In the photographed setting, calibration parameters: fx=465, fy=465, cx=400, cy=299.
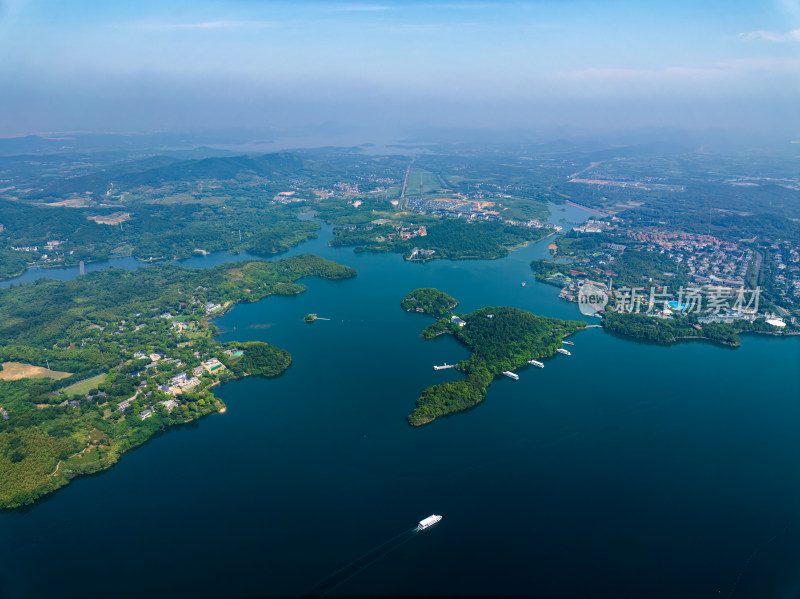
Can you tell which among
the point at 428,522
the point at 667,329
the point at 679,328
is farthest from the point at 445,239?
the point at 428,522

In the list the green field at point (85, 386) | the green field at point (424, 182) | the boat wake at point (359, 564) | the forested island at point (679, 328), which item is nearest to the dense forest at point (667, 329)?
the forested island at point (679, 328)

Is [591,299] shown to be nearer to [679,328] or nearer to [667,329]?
[667,329]

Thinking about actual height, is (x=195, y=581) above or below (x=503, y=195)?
below

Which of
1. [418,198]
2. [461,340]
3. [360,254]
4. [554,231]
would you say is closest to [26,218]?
[360,254]

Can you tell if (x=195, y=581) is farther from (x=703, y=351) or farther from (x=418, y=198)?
(x=418, y=198)

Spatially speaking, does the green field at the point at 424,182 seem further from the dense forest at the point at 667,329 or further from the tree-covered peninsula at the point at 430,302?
the dense forest at the point at 667,329

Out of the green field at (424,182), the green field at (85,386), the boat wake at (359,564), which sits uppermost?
the green field at (424,182)

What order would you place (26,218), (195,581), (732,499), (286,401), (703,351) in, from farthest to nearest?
(26,218) < (703,351) < (286,401) < (732,499) < (195,581)
